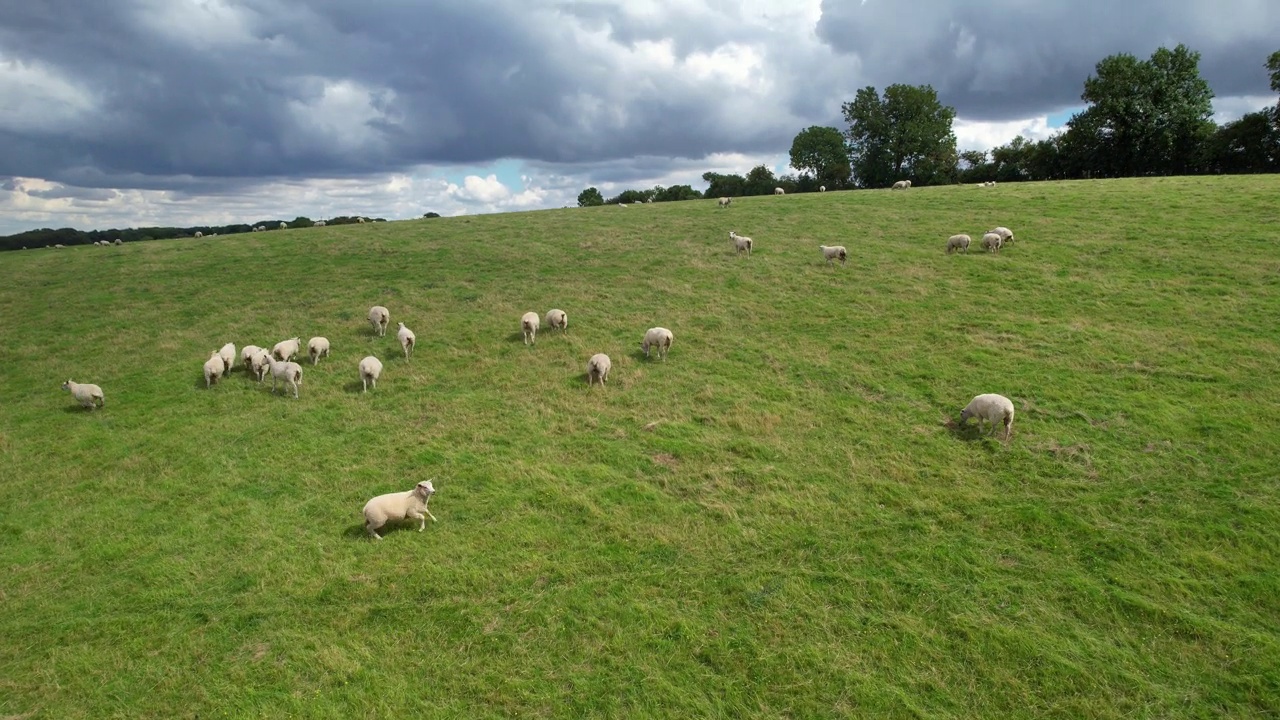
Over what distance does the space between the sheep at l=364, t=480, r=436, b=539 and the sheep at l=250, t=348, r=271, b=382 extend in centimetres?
1134

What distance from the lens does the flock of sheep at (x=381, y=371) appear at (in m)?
11.9

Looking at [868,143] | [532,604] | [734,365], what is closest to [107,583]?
[532,604]

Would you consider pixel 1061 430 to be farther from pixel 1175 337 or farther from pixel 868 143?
pixel 868 143

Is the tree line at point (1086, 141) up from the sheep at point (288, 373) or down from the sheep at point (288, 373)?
up

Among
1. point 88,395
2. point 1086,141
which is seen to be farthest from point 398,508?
point 1086,141

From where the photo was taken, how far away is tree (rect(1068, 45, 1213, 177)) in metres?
59.4

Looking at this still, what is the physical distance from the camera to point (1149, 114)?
60.5m

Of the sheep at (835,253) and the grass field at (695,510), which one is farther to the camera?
the sheep at (835,253)

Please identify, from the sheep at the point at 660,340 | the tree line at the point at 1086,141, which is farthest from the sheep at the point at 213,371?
the tree line at the point at 1086,141

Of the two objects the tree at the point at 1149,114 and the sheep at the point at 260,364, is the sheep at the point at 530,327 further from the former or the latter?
the tree at the point at 1149,114

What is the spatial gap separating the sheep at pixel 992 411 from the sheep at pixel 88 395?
85.9 feet

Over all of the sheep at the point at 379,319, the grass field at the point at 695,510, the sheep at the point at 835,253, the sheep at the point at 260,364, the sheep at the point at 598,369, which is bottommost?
the grass field at the point at 695,510

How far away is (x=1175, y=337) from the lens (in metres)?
18.3

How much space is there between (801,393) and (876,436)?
2.98 m
